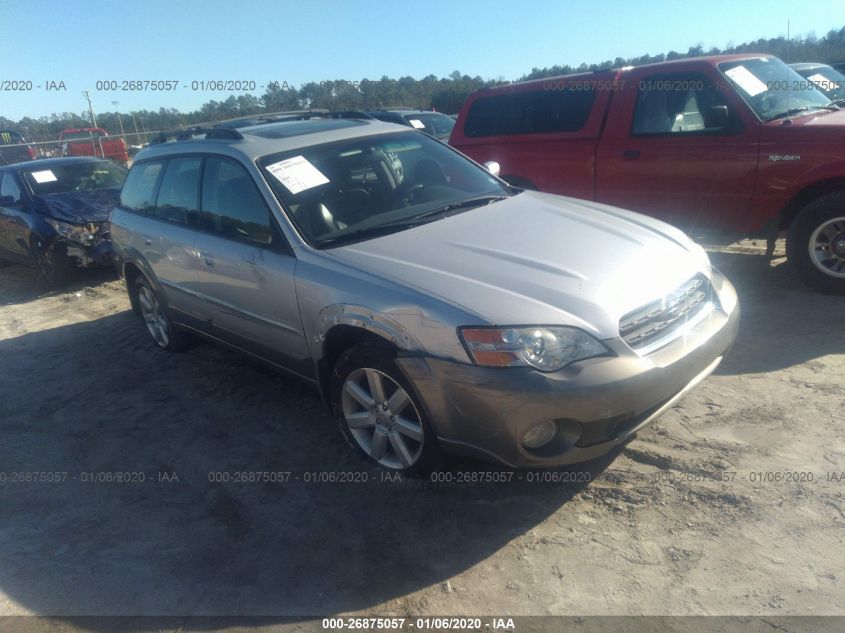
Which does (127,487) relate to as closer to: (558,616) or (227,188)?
(227,188)

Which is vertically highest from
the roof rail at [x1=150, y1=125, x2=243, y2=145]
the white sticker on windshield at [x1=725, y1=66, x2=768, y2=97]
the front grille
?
the white sticker on windshield at [x1=725, y1=66, x2=768, y2=97]

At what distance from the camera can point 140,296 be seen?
578cm

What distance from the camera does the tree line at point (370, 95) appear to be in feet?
39.8

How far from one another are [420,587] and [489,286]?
133 cm

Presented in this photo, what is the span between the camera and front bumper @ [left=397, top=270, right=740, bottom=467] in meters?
2.67

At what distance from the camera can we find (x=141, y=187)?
5.31 meters

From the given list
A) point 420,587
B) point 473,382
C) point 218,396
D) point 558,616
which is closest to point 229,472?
point 218,396

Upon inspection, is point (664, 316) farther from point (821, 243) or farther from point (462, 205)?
point (821, 243)

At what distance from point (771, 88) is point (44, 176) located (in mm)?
8869

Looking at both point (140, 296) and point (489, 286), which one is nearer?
point (489, 286)

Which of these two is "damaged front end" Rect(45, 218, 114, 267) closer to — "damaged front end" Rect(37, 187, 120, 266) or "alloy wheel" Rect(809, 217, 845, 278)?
"damaged front end" Rect(37, 187, 120, 266)

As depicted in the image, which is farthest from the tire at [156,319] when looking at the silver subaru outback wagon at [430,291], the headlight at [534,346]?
the headlight at [534,346]

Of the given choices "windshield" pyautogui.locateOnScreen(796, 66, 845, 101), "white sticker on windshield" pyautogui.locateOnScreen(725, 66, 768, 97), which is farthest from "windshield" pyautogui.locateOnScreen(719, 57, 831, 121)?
"windshield" pyautogui.locateOnScreen(796, 66, 845, 101)

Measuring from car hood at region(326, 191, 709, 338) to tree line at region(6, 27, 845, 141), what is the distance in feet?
12.6
